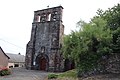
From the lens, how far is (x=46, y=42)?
34906 mm

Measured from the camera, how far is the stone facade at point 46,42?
33250 mm

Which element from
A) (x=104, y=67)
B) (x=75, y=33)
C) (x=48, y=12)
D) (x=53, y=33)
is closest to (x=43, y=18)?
(x=48, y=12)

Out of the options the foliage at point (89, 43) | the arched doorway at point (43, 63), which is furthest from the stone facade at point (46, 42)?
the foliage at point (89, 43)

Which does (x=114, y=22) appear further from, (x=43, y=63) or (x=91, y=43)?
(x=43, y=63)

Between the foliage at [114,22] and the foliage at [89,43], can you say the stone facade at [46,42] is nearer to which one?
the foliage at [114,22]

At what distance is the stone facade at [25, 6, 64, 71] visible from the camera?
109ft

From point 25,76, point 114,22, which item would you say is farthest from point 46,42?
point 114,22

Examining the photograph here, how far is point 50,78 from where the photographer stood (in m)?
19.8

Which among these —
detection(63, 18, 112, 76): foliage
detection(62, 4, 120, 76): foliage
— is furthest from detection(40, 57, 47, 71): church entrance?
detection(63, 18, 112, 76): foliage

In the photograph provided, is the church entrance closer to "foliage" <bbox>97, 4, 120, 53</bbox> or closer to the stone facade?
the stone facade

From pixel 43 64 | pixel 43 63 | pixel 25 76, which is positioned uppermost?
pixel 43 63

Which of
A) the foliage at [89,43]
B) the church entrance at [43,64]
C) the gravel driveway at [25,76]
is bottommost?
the gravel driveway at [25,76]

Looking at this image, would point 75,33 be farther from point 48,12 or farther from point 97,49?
point 48,12

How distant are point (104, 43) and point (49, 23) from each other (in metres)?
17.4
